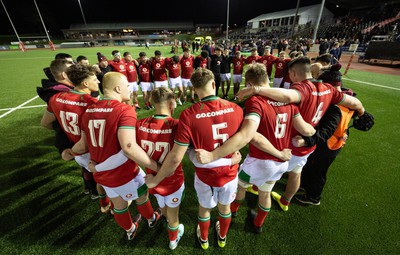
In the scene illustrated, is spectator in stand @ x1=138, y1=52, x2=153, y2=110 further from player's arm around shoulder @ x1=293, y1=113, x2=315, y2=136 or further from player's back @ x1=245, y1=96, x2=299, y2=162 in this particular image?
player's arm around shoulder @ x1=293, y1=113, x2=315, y2=136

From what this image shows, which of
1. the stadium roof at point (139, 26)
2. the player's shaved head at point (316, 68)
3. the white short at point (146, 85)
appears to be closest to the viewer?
the player's shaved head at point (316, 68)

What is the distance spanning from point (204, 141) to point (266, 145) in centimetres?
76

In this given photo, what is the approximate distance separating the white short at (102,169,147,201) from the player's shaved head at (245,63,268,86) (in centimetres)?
192

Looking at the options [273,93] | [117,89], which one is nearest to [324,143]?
[273,93]

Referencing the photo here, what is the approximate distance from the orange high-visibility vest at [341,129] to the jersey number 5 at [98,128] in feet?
10.8

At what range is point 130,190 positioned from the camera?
2.37m

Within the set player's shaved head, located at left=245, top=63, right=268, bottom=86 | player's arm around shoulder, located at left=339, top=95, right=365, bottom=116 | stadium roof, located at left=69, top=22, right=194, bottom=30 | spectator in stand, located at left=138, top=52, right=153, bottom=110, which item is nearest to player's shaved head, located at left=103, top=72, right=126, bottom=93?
player's shaved head, located at left=245, top=63, right=268, bottom=86

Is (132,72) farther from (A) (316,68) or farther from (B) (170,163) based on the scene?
(B) (170,163)

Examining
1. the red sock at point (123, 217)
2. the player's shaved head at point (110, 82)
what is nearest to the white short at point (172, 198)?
the red sock at point (123, 217)

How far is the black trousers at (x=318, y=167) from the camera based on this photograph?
10.00 feet

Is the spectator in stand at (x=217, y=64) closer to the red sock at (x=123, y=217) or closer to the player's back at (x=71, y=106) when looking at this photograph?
the player's back at (x=71, y=106)

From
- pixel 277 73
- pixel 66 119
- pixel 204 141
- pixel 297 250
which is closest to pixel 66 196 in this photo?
pixel 66 119

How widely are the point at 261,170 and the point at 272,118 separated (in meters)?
0.71

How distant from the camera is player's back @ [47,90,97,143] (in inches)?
97.3
